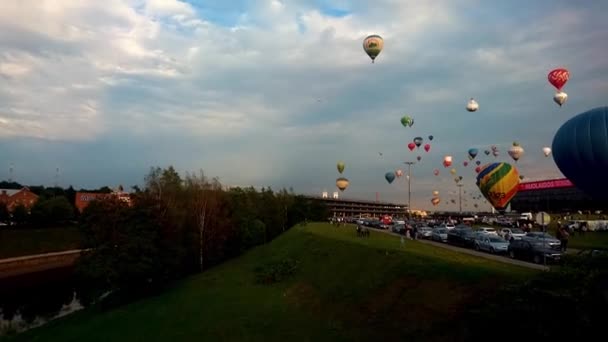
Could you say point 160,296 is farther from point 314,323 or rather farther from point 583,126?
point 583,126

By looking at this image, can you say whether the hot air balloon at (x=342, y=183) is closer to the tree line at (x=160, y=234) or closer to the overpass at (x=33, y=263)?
the tree line at (x=160, y=234)

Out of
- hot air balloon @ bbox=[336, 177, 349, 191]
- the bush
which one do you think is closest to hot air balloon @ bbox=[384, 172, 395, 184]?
hot air balloon @ bbox=[336, 177, 349, 191]

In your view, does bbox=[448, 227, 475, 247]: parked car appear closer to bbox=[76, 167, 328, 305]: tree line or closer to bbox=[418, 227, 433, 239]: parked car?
bbox=[418, 227, 433, 239]: parked car

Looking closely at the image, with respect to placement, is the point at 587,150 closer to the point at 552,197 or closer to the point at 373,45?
the point at 373,45

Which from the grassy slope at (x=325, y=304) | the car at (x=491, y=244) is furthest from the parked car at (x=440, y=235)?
the grassy slope at (x=325, y=304)

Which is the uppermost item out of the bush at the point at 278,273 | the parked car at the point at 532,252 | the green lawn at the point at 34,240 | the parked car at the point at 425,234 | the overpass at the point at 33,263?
the parked car at the point at 532,252

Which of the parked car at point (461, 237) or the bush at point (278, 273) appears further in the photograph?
the parked car at point (461, 237)

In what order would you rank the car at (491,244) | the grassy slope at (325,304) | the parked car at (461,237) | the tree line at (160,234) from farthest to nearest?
1. the parked car at (461,237)
2. the tree line at (160,234)
3. the car at (491,244)
4. the grassy slope at (325,304)

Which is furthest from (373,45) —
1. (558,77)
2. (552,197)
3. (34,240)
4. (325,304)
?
(552,197)
